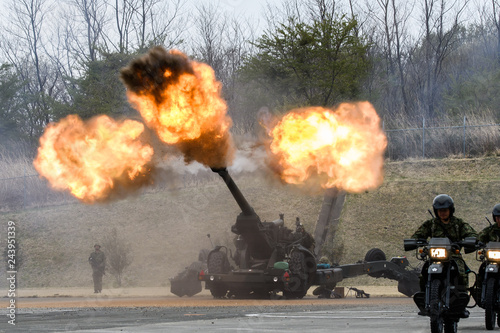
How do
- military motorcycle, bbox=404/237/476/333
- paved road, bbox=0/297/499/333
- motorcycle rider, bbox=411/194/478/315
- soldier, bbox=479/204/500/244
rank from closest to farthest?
military motorcycle, bbox=404/237/476/333 → motorcycle rider, bbox=411/194/478/315 → paved road, bbox=0/297/499/333 → soldier, bbox=479/204/500/244

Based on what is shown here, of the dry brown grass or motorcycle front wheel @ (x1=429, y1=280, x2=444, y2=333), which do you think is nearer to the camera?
motorcycle front wheel @ (x1=429, y1=280, x2=444, y2=333)

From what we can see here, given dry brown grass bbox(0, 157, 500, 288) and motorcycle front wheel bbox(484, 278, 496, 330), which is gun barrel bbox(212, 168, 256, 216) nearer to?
motorcycle front wheel bbox(484, 278, 496, 330)

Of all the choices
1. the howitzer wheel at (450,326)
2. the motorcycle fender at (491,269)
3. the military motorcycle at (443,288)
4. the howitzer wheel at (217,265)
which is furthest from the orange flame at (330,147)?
the howitzer wheel at (450,326)

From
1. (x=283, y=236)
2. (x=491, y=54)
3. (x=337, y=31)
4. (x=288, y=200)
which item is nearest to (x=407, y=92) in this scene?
(x=491, y=54)

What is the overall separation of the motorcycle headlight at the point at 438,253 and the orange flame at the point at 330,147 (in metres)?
10.6

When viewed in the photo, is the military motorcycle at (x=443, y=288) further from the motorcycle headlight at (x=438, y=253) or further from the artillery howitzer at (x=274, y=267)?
the artillery howitzer at (x=274, y=267)

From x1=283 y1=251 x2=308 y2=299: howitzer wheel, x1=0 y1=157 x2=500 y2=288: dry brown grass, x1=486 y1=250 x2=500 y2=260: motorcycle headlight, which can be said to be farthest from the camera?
x1=0 y1=157 x2=500 y2=288: dry brown grass

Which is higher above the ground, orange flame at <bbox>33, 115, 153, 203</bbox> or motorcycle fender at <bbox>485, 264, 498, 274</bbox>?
orange flame at <bbox>33, 115, 153, 203</bbox>

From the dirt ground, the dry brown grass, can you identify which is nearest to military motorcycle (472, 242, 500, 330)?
the dirt ground

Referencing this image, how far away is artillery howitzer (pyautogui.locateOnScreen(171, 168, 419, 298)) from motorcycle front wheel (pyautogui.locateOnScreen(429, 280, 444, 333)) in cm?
1118

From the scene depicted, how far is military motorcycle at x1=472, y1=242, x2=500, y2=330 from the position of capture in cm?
1206

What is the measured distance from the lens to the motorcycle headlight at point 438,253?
10973 mm

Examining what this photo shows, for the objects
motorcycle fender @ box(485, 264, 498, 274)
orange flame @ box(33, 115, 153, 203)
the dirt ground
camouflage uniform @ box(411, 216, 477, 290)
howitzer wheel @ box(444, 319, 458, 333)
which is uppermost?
orange flame @ box(33, 115, 153, 203)

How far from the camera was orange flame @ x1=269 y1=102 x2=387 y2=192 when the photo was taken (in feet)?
70.8
